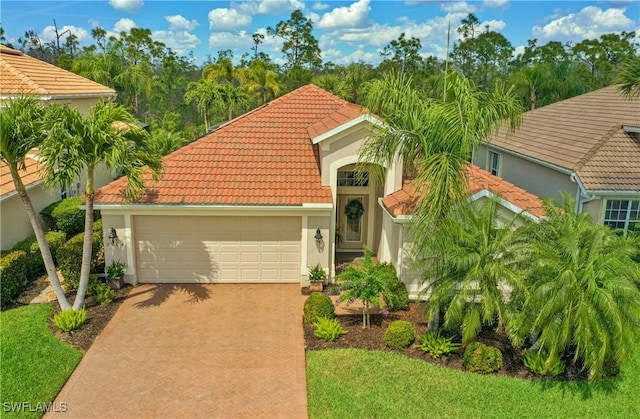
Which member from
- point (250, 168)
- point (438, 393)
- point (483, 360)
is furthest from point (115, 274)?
point (483, 360)

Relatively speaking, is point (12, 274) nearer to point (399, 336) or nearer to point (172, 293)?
point (172, 293)

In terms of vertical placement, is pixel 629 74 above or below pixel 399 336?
above

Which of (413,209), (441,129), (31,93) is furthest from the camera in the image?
(31,93)

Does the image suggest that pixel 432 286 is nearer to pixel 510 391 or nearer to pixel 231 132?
pixel 510 391

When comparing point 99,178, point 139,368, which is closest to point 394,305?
point 139,368

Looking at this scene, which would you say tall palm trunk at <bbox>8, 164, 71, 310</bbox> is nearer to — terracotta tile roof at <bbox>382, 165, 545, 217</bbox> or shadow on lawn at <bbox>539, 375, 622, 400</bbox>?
terracotta tile roof at <bbox>382, 165, 545, 217</bbox>

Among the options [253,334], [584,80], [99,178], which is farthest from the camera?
Result: [584,80]

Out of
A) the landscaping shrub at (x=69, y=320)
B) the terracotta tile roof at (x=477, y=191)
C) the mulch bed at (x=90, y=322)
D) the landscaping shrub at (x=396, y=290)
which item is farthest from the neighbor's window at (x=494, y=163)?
the landscaping shrub at (x=69, y=320)
